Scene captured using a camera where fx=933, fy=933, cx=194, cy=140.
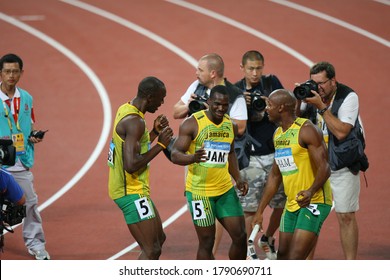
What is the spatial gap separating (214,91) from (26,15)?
10656 mm

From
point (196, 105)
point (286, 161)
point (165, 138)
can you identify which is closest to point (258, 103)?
point (196, 105)

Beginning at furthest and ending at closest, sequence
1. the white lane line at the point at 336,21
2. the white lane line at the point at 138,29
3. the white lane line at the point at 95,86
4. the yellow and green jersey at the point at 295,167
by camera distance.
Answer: the white lane line at the point at 138,29 < the white lane line at the point at 336,21 < the white lane line at the point at 95,86 < the yellow and green jersey at the point at 295,167

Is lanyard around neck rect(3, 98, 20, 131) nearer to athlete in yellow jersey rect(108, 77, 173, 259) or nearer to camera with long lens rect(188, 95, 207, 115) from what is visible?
athlete in yellow jersey rect(108, 77, 173, 259)

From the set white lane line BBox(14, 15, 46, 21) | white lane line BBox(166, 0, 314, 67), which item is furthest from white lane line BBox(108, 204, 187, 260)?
white lane line BBox(14, 15, 46, 21)

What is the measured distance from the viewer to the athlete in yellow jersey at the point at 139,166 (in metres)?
8.12

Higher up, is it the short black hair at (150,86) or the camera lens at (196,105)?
the short black hair at (150,86)

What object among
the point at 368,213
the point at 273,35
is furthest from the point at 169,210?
the point at 273,35

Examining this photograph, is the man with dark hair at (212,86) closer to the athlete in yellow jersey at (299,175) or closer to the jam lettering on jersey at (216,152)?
the jam lettering on jersey at (216,152)

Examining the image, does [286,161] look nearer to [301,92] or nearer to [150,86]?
[301,92]

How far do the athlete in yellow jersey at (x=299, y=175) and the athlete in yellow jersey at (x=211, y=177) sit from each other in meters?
0.43

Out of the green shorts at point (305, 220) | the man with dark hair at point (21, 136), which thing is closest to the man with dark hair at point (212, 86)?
the green shorts at point (305, 220)

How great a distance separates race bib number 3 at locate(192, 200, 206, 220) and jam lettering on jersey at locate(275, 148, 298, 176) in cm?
79

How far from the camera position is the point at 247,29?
17.0 m

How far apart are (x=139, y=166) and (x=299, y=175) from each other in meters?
1.39
